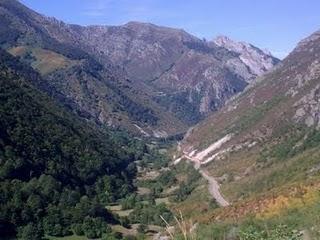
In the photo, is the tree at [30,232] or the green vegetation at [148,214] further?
the green vegetation at [148,214]

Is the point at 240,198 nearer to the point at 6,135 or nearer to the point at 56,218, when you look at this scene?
the point at 56,218

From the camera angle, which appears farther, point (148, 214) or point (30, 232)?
point (148, 214)

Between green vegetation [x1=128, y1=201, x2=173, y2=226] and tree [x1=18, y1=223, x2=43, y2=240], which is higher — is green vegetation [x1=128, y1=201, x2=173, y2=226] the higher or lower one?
the lower one

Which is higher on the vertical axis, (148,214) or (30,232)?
(30,232)

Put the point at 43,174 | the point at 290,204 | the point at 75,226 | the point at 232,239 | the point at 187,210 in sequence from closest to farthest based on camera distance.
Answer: the point at 232,239
the point at 290,204
the point at 75,226
the point at 187,210
the point at 43,174

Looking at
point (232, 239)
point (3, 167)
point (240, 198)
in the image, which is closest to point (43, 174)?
point (3, 167)

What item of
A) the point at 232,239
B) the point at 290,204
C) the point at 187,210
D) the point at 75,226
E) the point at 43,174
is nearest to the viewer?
the point at 232,239

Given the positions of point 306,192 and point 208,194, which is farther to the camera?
point 208,194

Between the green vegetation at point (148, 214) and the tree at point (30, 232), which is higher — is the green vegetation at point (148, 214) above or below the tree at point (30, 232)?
below

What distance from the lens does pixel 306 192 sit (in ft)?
441

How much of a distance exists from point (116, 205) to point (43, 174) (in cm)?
2549

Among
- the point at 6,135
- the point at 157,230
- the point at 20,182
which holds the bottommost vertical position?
the point at 157,230

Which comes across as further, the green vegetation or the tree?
the green vegetation

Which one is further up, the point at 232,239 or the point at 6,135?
the point at 6,135
